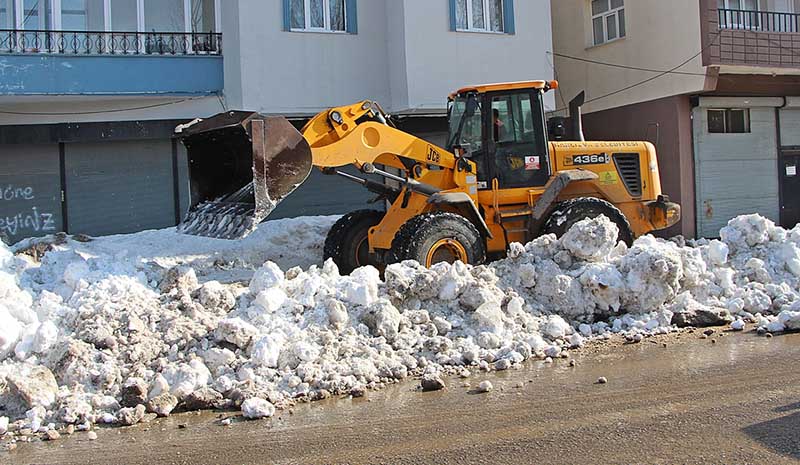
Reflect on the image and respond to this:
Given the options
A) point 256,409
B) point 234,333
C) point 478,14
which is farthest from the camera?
point 478,14

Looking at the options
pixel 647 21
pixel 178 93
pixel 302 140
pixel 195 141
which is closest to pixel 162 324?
pixel 302 140

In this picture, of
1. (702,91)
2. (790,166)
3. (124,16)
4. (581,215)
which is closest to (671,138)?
(702,91)

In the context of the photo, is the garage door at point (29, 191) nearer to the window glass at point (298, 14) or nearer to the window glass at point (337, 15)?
the window glass at point (298, 14)

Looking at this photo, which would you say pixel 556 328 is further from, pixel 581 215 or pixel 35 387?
pixel 35 387

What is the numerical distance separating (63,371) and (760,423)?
521cm

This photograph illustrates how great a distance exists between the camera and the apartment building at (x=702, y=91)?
16.5 meters

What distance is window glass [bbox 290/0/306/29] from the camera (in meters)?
15.1

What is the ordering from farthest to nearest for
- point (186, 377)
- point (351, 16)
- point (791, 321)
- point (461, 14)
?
point (461, 14) → point (351, 16) → point (791, 321) → point (186, 377)

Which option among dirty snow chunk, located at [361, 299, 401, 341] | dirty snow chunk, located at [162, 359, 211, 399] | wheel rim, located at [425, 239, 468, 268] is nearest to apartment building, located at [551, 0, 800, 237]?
wheel rim, located at [425, 239, 468, 268]

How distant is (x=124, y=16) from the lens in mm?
14680

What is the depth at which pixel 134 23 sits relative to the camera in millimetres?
14742

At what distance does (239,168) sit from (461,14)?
785cm

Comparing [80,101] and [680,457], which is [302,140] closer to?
[680,457]

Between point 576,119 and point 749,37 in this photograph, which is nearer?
point 576,119
